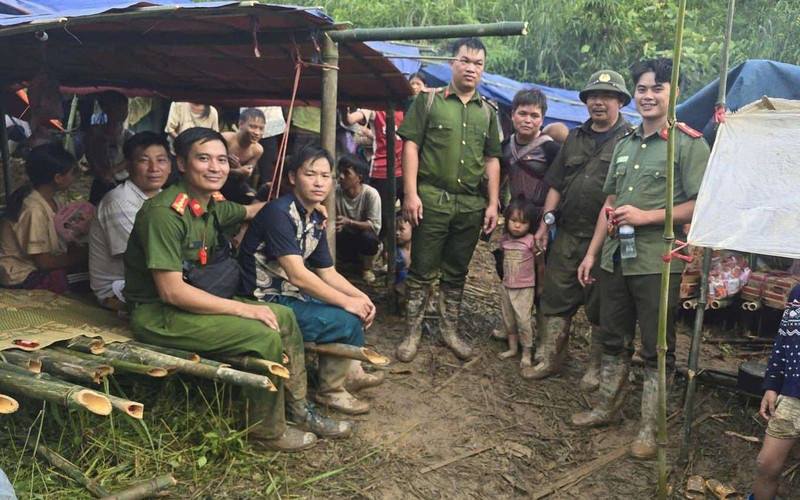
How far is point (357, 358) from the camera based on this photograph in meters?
4.12

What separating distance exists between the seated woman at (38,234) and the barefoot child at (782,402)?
13.8 ft

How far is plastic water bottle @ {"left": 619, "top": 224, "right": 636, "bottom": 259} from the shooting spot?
403 cm

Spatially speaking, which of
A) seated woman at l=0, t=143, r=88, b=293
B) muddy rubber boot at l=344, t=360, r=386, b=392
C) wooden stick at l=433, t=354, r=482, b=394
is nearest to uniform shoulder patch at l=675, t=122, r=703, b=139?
wooden stick at l=433, t=354, r=482, b=394

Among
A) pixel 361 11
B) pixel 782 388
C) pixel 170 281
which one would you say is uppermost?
pixel 361 11

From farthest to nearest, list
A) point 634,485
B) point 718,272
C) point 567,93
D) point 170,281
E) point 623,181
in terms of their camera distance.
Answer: point 567,93 → point 718,272 → point 623,181 → point 634,485 → point 170,281

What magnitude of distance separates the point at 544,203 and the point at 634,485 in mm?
2069

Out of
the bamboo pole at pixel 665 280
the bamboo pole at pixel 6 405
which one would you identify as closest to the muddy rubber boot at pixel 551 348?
the bamboo pole at pixel 665 280

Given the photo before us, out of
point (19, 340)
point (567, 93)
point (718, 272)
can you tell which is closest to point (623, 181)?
point (718, 272)

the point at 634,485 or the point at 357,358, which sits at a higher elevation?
the point at 357,358

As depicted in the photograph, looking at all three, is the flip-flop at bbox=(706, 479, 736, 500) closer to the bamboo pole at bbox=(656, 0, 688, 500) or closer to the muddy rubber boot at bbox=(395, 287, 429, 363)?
the bamboo pole at bbox=(656, 0, 688, 500)

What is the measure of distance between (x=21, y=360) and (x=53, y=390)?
0.51 metres

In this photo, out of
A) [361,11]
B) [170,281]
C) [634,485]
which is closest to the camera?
[170,281]

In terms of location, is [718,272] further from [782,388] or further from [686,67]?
[686,67]

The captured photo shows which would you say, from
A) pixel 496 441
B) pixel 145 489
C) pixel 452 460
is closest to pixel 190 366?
pixel 145 489
